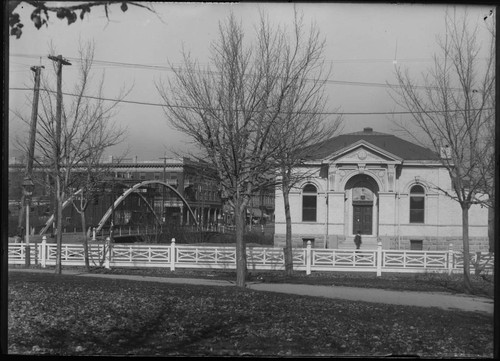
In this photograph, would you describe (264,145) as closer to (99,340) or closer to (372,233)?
(99,340)

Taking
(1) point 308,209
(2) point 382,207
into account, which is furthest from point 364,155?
(1) point 308,209

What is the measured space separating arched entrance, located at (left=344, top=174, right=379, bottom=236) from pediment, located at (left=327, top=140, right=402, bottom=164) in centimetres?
114

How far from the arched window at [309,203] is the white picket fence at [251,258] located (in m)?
6.24

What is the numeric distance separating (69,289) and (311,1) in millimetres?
6876

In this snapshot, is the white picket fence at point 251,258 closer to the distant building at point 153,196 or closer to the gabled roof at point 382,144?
the distant building at point 153,196

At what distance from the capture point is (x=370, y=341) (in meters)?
7.57

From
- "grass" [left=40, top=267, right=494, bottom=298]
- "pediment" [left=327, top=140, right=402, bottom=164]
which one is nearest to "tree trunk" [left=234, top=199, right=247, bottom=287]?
"grass" [left=40, top=267, right=494, bottom=298]

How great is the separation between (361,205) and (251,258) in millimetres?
9194

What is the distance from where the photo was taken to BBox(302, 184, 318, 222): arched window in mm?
26531

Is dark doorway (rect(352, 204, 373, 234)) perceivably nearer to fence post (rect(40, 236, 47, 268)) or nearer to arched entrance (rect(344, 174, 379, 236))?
arched entrance (rect(344, 174, 379, 236))

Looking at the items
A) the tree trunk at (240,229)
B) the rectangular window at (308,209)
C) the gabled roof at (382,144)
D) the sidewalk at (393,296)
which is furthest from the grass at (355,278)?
the rectangular window at (308,209)

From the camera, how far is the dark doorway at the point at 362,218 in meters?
27.2

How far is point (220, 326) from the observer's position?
8164 millimetres

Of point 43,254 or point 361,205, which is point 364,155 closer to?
point 361,205
